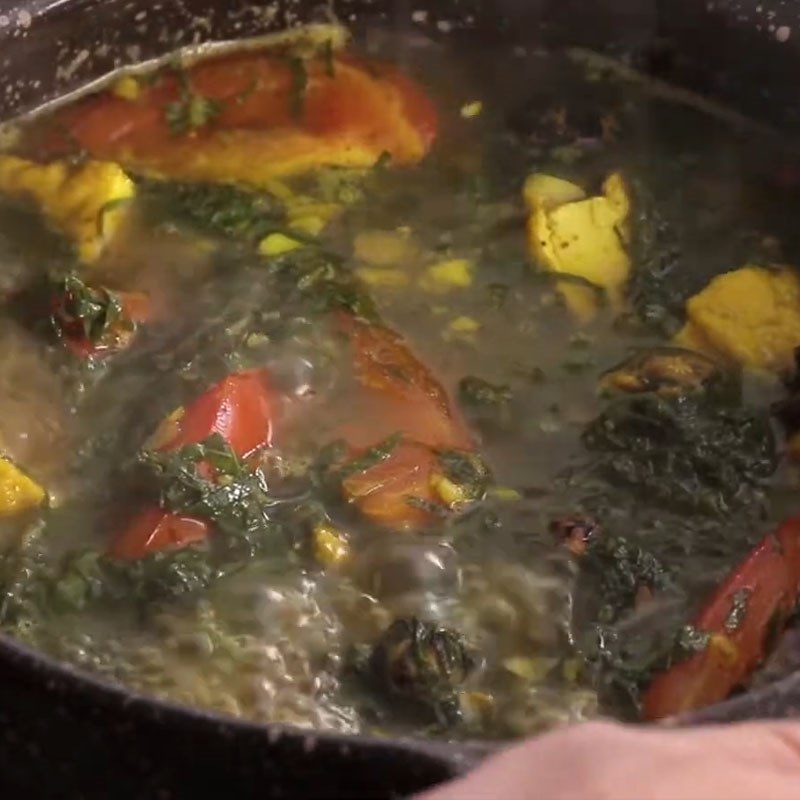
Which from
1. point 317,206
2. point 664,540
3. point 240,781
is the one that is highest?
point 240,781

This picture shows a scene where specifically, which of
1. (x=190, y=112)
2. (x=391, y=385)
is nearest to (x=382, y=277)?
(x=391, y=385)

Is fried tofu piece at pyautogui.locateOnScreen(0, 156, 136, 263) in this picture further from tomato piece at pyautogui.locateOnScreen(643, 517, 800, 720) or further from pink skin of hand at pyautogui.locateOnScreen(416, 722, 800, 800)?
pink skin of hand at pyautogui.locateOnScreen(416, 722, 800, 800)

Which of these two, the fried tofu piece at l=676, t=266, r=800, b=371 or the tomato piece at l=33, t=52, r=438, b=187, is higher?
the tomato piece at l=33, t=52, r=438, b=187

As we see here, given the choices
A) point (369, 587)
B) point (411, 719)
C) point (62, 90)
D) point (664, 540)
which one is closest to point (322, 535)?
point (369, 587)

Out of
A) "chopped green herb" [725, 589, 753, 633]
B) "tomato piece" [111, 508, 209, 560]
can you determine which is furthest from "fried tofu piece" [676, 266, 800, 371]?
"tomato piece" [111, 508, 209, 560]

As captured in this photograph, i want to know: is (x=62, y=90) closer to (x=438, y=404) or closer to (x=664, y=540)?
(x=438, y=404)

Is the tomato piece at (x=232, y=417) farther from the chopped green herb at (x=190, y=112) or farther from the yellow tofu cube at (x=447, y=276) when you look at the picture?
the chopped green herb at (x=190, y=112)
